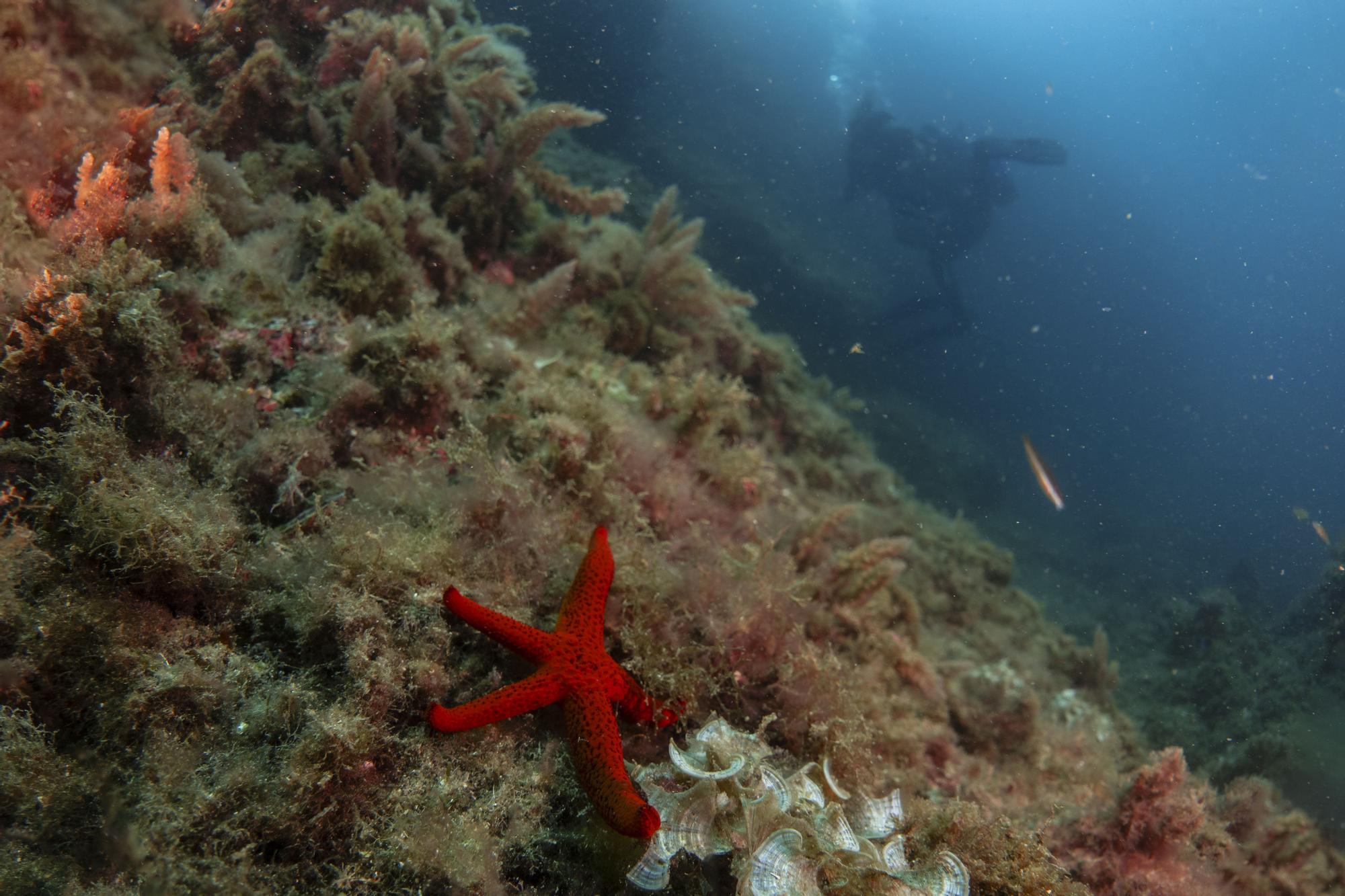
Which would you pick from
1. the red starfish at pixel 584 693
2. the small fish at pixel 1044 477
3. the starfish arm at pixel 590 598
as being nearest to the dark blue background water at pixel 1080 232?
the small fish at pixel 1044 477

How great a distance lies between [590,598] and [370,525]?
1105 millimetres

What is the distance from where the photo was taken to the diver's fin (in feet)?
78.9

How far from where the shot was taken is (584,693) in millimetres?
2178

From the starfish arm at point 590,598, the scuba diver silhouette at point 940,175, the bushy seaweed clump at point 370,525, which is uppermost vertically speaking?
the scuba diver silhouette at point 940,175

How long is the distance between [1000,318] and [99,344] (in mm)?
72692

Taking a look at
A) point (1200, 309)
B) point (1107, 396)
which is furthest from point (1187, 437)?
point (1200, 309)

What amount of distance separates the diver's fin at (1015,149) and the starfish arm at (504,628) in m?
29.1

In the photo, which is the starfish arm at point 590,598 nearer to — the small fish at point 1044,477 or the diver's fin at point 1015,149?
the small fish at point 1044,477

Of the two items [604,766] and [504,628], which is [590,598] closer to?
[504,628]

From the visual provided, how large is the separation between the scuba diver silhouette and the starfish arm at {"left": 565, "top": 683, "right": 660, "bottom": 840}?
85.8ft

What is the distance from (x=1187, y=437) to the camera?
6900 cm

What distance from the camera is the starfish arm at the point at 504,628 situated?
2.17 metres

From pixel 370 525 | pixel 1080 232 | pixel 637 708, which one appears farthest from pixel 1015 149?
pixel 1080 232

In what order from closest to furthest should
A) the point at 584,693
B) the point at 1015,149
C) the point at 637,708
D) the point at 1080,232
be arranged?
the point at 584,693 < the point at 637,708 < the point at 1015,149 < the point at 1080,232
